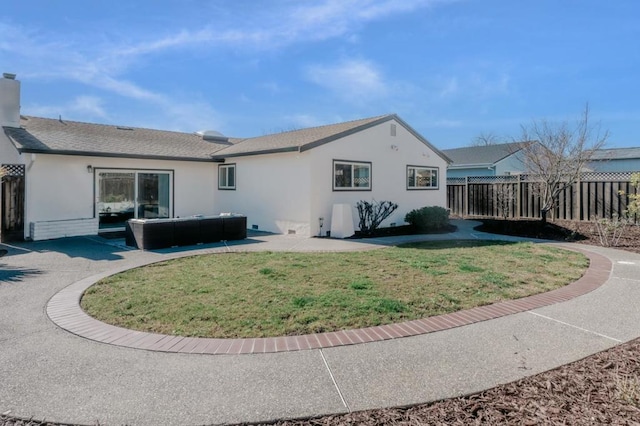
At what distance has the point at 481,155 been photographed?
29.6 meters

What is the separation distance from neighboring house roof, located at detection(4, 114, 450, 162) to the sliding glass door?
2.97ft

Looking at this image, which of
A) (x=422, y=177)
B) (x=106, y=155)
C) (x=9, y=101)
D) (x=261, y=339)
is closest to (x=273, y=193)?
(x=106, y=155)

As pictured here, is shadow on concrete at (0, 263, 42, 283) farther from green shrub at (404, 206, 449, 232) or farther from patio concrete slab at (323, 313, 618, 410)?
green shrub at (404, 206, 449, 232)

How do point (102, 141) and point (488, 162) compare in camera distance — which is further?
point (488, 162)

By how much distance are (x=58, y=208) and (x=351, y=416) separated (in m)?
13.2

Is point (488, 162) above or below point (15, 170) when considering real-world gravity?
above

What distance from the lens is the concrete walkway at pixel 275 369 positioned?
2844mm

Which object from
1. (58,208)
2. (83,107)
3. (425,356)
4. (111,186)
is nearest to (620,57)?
(425,356)

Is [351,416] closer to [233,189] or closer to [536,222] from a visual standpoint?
[233,189]

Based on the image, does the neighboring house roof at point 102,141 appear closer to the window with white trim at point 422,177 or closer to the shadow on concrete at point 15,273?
the shadow on concrete at point 15,273

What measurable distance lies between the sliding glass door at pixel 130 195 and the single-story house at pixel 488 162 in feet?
63.7

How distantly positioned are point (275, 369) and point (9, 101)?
15.2m

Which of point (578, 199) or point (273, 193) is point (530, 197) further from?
point (273, 193)

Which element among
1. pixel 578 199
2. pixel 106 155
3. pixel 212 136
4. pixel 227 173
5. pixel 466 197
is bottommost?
Result: pixel 578 199
